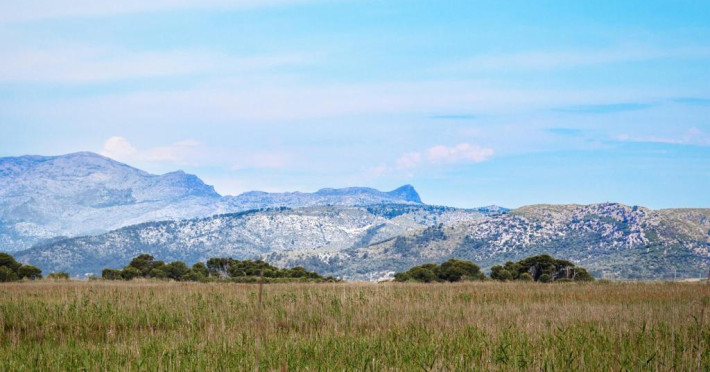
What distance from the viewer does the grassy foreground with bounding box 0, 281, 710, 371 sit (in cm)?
1229

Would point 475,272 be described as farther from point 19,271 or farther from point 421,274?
point 19,271

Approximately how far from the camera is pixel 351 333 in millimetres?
15969

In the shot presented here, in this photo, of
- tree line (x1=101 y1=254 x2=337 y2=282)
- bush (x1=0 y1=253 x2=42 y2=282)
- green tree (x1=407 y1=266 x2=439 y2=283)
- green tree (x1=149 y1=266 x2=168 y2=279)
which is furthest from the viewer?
green tree (x1=149 y1=266 x2=168 y2=279)

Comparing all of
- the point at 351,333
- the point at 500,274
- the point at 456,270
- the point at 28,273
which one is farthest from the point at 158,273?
the point at 351,333

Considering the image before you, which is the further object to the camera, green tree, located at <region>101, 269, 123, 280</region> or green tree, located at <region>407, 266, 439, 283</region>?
green tree, located at <region>407, 266, 439, 283</region>

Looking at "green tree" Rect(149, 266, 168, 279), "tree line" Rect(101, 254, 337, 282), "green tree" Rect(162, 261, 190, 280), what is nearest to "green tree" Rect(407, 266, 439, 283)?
"tree line" Rect(101, 254, 337, 282)

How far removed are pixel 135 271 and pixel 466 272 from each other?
26.6m

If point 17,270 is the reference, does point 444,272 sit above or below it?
below

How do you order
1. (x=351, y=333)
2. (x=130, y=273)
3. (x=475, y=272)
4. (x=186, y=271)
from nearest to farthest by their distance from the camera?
(x=351, y=333)
(x=130, y=273)
(x=475, y=272)
(x=186, y=271)

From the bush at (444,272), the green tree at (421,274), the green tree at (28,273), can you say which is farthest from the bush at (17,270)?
the green tree at (421,274)

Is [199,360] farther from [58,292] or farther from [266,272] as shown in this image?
[266,272]

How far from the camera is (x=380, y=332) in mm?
16016

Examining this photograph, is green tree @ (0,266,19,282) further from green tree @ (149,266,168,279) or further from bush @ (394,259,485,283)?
bush @ (394,259,485,283)

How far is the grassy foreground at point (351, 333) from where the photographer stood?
12289mm
